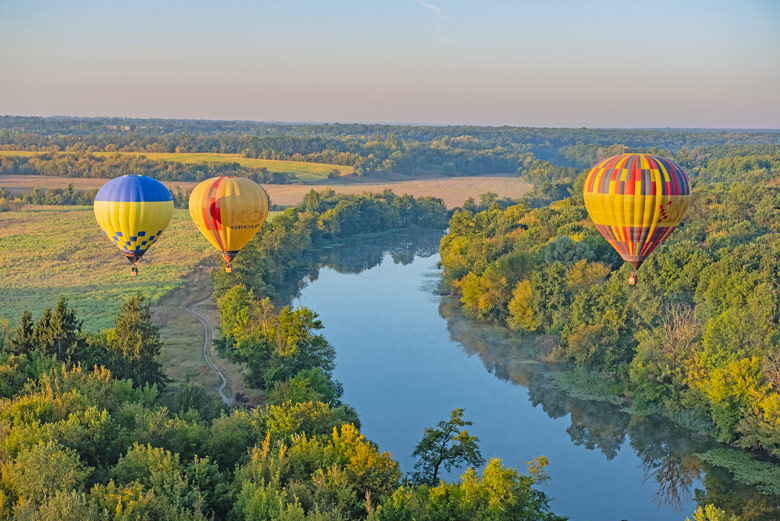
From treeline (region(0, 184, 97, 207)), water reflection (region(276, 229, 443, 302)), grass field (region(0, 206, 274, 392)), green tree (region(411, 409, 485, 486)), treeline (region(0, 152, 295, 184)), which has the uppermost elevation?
treeline (region(0, 152, 295, 184))

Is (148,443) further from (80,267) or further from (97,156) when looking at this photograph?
(97,156)

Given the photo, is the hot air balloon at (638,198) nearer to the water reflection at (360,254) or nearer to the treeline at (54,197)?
the water reflection at (360,254)

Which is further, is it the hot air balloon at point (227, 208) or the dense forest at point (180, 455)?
the hot air balloon at point (227, 208)

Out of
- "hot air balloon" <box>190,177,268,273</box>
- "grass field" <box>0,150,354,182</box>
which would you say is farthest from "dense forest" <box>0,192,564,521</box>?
"grass field" <box>0,150,354,182</box>

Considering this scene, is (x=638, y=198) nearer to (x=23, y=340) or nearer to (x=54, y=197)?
(x=23, y=340)

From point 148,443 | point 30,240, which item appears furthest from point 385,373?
point 30,240

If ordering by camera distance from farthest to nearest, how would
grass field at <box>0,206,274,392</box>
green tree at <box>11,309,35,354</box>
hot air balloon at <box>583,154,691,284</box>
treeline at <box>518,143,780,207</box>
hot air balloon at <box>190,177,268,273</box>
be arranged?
treeline at <box>518,143,780,207</box>
grass field at <box>0,206,274,392</box>
hot air balloon at <box>190,177,268,273</box>
hot air balloon at <box>583,154,691,284</box>
green tree at <box>11,309,35,354</box>

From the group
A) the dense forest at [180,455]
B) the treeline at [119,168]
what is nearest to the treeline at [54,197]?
the treeline at [119,168]

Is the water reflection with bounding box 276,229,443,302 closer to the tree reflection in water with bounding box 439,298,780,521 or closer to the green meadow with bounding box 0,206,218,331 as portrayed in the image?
the green meadow with bounding box 0,206,218,331
